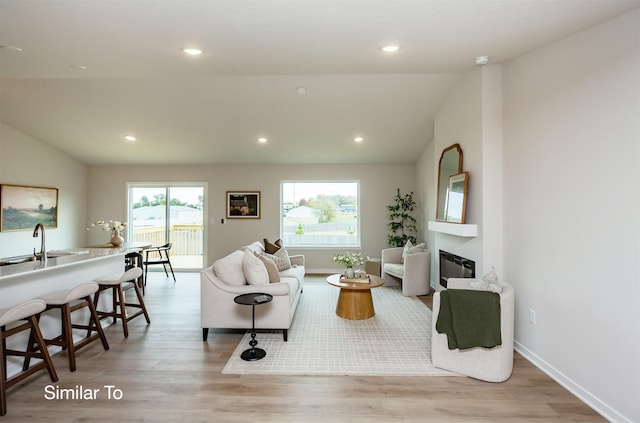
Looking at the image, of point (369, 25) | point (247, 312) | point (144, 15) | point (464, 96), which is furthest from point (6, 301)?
point (464, 96)

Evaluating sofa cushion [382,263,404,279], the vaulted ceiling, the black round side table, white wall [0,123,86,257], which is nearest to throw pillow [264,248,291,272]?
the black round side table

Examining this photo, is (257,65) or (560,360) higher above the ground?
(257,65)

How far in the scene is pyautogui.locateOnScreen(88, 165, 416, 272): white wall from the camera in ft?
22.1

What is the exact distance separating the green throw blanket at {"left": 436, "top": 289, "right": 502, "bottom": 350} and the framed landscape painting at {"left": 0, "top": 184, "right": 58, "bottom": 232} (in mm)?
6888

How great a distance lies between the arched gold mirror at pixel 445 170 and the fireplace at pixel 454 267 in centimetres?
52

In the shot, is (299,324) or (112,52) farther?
(299,324)

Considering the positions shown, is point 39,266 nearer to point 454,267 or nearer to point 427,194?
point 454,267

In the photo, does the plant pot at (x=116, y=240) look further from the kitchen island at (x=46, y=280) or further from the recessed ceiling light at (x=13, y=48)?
the recessed ceiling light at (x=13, y=48)

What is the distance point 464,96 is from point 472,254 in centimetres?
185

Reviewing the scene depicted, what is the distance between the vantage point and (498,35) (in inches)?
94.3

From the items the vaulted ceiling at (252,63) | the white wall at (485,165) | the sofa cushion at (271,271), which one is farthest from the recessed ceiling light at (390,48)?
the sofa cushion at (271,271)

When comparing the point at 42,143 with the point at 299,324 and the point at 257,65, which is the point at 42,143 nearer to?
the point at 257,65

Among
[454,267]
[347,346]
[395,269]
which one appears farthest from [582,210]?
[395,269]

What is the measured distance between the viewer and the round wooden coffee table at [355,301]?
389 centimetres
